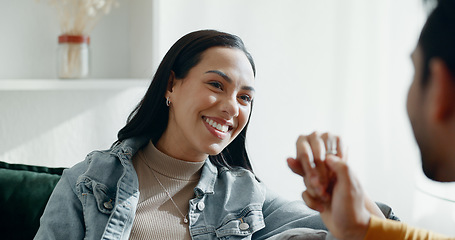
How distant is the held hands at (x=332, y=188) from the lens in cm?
98

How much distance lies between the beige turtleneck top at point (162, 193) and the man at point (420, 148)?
68 centimetres

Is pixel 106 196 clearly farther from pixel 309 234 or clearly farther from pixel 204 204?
pixel 309 234

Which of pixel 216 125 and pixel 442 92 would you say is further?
pixel 216 125

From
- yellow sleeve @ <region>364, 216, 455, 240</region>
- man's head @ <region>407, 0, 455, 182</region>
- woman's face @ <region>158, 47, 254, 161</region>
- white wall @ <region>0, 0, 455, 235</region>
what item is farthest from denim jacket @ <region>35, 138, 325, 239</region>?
white wall @ <region>0, 0, 455, 235</region>

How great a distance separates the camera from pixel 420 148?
876 mm

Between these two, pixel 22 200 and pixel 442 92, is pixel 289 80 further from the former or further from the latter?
pixel 442 92

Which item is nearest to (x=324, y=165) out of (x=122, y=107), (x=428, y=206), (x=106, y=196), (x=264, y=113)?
(x=106, y=196)

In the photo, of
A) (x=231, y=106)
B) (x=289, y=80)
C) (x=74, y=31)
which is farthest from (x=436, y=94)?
(x=289, y=80)

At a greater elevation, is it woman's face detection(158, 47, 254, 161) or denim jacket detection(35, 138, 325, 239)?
woman's face detection(158, 47, 254, 161)

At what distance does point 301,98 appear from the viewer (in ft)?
9.84

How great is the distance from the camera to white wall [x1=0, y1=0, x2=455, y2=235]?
8.11 feet

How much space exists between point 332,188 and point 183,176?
0.79m

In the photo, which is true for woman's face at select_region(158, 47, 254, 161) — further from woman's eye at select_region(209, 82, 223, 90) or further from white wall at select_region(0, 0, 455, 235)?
white wall at select_region(0, 0, 455, 235)

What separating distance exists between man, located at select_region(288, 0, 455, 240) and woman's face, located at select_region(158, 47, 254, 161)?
0.59 metres
